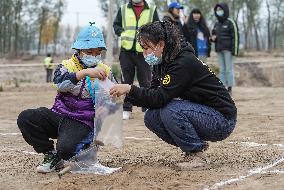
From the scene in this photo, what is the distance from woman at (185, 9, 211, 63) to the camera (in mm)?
A: 11102

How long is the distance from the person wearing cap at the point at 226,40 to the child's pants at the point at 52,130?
7.47m

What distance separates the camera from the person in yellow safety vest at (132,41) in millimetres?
7996

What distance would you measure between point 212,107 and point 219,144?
1.27 metres

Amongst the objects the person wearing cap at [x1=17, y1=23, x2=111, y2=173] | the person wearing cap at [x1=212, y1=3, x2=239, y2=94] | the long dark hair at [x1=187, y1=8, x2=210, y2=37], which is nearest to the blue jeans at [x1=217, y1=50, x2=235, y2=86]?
the person wearing cap at [x1=212, y1=3, x2=239, y2=94]

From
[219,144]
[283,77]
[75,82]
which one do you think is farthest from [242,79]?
[75,82]

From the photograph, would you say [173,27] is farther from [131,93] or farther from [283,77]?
[283,77]

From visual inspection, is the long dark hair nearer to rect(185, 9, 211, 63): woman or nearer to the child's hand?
rect(185, 9, 211, 63): woman

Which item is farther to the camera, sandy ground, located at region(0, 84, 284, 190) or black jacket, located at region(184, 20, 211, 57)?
black jacket, located at region(184, 20, 211, 57)

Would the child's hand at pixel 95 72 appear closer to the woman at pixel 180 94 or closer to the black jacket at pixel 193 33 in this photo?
the woman at pixel 180 94

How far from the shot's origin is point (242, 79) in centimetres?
2620

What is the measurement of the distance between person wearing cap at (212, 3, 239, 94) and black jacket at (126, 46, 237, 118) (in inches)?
283

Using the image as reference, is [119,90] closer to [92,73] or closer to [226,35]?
[92,73]

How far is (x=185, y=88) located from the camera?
13.9 ft

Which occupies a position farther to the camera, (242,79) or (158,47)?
(242,79)
